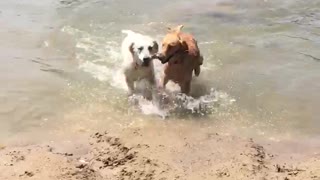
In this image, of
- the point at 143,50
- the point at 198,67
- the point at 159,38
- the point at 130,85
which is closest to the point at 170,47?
the point at 143,50

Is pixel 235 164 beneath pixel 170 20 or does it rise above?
beneath

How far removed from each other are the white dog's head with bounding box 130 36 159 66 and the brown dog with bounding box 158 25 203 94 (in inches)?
4.8

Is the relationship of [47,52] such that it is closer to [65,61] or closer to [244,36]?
[65,61]

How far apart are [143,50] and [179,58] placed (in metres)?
0.47

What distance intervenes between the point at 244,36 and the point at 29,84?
380 cm

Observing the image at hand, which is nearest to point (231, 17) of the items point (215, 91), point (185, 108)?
point (215, 91)

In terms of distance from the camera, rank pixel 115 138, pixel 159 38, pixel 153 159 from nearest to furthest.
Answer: pixel 153 159, pixel 115 138, pixel 159 38

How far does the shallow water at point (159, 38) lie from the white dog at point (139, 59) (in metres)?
0.33

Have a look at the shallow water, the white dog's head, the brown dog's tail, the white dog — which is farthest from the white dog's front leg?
the brown dog's tail

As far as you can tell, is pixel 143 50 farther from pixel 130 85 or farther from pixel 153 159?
pixel 153 159

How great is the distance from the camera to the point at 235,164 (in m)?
4.92

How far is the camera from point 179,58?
6137mm

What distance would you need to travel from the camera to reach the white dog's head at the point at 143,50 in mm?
5961

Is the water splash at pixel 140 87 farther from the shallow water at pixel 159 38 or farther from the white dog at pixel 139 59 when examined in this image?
the white dog at pixel 139 59
